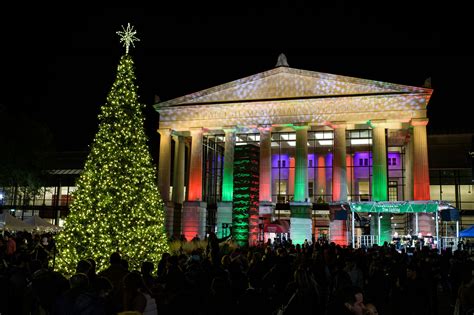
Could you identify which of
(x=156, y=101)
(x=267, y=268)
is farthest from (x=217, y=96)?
(x=267, y=268)

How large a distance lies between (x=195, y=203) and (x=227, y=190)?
3.18m

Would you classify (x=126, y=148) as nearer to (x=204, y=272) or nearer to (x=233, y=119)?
(x=204, y=272)

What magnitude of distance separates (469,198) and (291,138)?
20512mm

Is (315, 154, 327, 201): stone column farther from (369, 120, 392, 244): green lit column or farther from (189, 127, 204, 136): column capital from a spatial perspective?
(189, 127, 204, 136): column capital

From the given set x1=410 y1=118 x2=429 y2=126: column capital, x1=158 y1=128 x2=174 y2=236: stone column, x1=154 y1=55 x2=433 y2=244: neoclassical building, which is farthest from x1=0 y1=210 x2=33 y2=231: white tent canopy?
x1=410 y1=118 x2=429 y2=126: column capital

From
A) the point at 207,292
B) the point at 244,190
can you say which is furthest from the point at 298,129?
the point at 207,292

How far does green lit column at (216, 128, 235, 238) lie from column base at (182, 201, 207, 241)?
1747mm

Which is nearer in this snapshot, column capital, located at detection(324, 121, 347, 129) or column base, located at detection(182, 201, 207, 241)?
column capital, located at detection(324, 121, 347, 129)

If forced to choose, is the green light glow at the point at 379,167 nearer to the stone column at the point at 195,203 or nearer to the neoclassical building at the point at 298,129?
the neoclassical building at the point at 298,129

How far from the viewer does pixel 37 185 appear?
47656 millimetres

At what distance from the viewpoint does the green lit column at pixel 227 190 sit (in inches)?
1746

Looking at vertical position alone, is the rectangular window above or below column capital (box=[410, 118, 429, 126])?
below

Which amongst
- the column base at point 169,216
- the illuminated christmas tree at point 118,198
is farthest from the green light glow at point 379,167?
the illuminated christmas tree at point 118,198

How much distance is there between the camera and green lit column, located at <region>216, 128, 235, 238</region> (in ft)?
145
